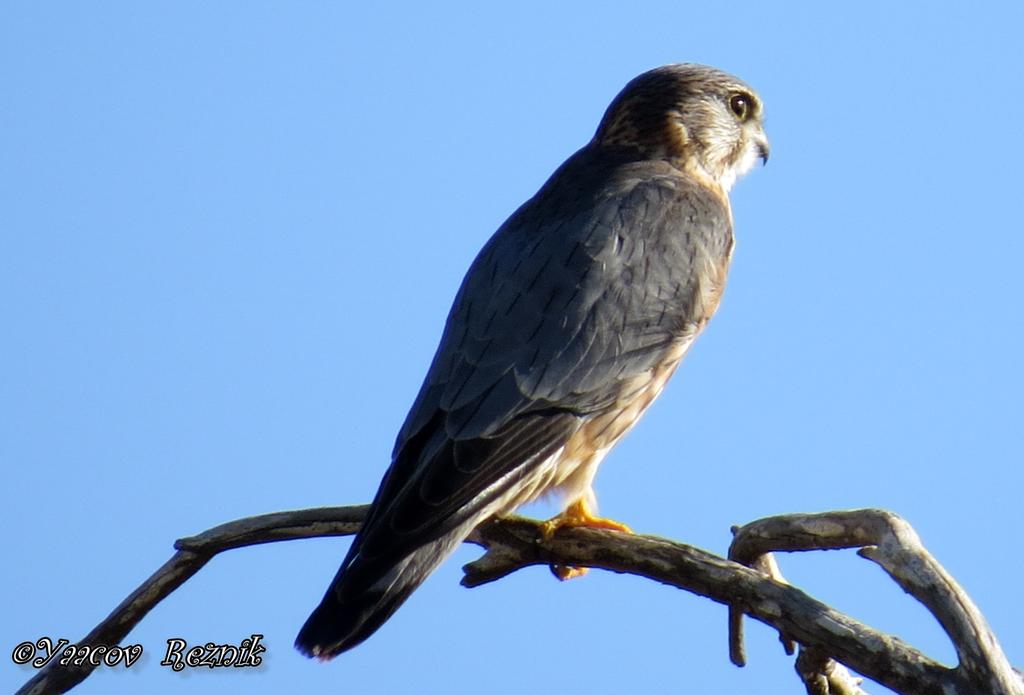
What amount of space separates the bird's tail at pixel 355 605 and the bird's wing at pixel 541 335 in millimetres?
26

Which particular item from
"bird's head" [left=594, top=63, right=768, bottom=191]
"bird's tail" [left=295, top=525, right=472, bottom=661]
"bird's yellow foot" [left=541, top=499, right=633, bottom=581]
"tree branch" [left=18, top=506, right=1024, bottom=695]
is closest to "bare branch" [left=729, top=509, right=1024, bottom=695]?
"tree branch" [left=18, top=506, right=1024, bottom=695]

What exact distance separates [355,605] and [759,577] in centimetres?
96

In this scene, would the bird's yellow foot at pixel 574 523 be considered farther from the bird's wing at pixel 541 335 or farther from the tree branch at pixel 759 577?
the bird's wing at pixel 541 335

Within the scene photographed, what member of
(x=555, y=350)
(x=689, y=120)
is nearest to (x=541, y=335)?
(x=555, y=350)

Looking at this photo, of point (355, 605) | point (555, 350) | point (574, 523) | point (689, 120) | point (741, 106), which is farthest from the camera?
point (741, 106)

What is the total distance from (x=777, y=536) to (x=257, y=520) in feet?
4.48

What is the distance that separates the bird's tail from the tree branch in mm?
414

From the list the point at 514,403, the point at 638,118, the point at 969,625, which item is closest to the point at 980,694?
the point at 969,625

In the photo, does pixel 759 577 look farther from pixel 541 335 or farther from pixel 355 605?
pixel 541 335

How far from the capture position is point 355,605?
3623 mm

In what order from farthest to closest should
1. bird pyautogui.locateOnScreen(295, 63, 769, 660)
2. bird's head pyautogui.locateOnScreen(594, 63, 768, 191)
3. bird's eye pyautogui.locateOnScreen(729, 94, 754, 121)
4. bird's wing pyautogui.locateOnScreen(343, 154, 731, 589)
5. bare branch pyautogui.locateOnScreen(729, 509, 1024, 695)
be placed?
bird's eye pyautogui.locateOnScreen(729, 94, 754, 121) → bird's head pyautogui.locateOnScreen(594, 63, 768, 191) → bird's wing pyautogui.locateOnScreen(343, 154, 731, 589) → bird pyautogui.locateOnScreen(295, 63, 769, 660) → bare branch pyautogui.locateOnScreen(729, 509, 1024, 695)

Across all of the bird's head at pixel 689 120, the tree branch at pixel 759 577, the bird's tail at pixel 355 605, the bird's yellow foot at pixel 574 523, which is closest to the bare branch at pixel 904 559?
the tree branch at pixel 759 577

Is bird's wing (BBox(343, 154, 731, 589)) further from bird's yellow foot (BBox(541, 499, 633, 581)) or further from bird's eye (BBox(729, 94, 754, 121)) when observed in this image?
bird's eye (BBox(729, 94, 754, 121))

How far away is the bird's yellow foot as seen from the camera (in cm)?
444
